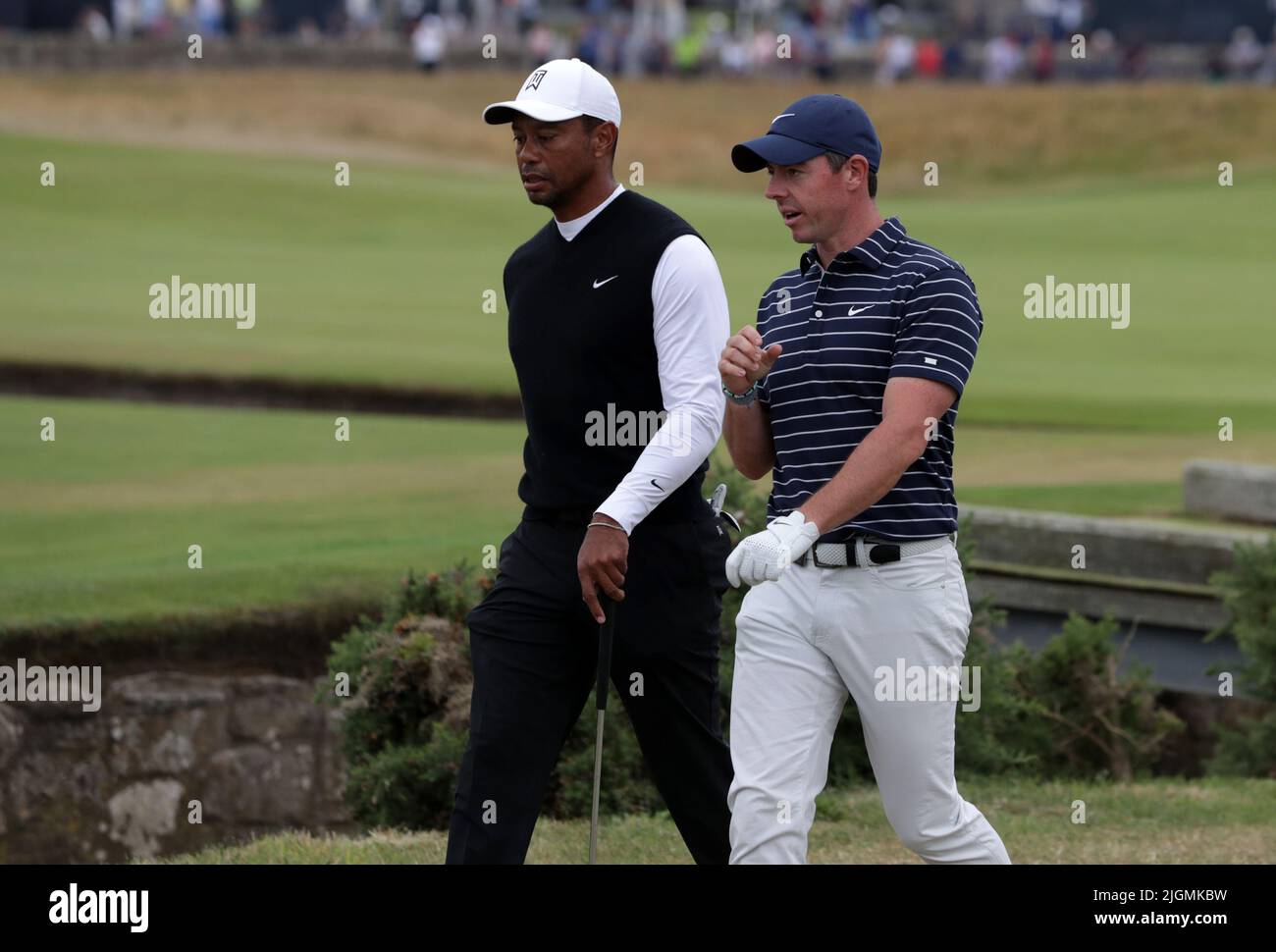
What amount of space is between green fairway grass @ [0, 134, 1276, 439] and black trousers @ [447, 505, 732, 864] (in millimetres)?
12790

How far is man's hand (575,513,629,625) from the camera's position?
5.11 m

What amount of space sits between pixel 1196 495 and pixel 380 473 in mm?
5974

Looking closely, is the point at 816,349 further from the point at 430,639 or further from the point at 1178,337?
the point at 1178,337

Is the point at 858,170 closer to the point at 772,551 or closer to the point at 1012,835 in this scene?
the point at 772,551

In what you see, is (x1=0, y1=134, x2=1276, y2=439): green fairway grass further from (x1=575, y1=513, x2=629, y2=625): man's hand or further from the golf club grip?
(x1=575, y1=513, x2=629, y2=625): man's hand

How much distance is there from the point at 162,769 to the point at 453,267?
2176 cm

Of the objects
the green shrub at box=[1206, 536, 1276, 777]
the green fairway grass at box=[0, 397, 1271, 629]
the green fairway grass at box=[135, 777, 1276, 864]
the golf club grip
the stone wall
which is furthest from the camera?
the green fairway grass at box=[0, 397, 1271, 629]

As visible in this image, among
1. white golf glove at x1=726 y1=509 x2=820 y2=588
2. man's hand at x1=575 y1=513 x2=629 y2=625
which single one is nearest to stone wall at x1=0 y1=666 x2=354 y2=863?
man's hand at x1=575 y1=513 x2=629 y2=625

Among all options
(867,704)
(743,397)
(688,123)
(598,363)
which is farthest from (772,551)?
(688,123)

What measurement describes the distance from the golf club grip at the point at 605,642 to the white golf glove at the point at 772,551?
0.65m

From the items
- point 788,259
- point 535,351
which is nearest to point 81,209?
point 788,259

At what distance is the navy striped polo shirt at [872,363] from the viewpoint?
16.0 ft

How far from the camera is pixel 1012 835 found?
6871 millimetres

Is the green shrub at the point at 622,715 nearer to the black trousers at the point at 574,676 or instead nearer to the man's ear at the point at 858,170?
the black trousers at the point at 574,676
